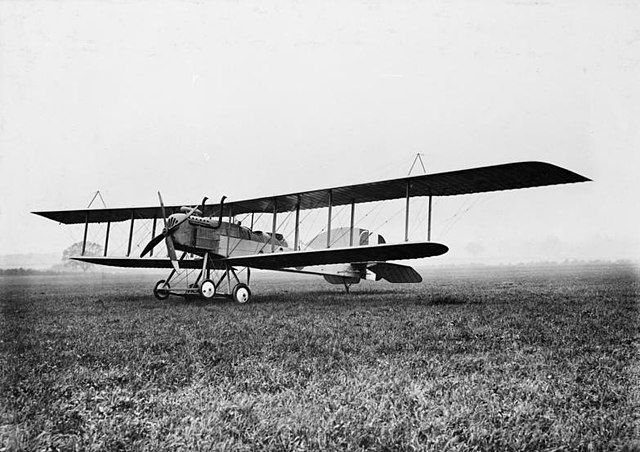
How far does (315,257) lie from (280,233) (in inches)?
128

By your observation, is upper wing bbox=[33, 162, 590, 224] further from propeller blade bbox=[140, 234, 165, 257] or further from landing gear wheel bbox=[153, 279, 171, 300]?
landing gear wheel bbox=[153, 279, 171, 300]

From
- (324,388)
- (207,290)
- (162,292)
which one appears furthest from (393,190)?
(324,388)

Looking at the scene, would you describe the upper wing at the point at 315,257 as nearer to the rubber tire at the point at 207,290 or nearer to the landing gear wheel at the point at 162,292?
the landing gear wheel at the point at 162,292

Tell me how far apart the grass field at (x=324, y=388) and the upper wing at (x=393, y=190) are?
3548 millimetres

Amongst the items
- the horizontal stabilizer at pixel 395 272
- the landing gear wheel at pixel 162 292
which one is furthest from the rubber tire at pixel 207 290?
the horizontal stabilizer at pixel 395 272

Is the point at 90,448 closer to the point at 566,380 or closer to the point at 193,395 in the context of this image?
the point at 193,395

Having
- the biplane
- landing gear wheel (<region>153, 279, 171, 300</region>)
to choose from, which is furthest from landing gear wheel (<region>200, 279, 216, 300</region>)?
landing gear wheel (<region>153, 279, 171, 300</region>)

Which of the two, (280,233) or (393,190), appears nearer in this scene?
(393,190)

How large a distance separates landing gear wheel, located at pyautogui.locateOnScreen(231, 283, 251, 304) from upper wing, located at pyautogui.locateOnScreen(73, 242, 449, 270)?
104 centimetres

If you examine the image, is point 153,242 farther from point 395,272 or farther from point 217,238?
point 395,272

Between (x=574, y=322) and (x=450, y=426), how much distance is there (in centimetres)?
579

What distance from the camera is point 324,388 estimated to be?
369 cm

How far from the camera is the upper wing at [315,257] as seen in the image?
11.0 meters

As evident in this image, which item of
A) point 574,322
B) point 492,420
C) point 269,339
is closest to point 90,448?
point 492,420
